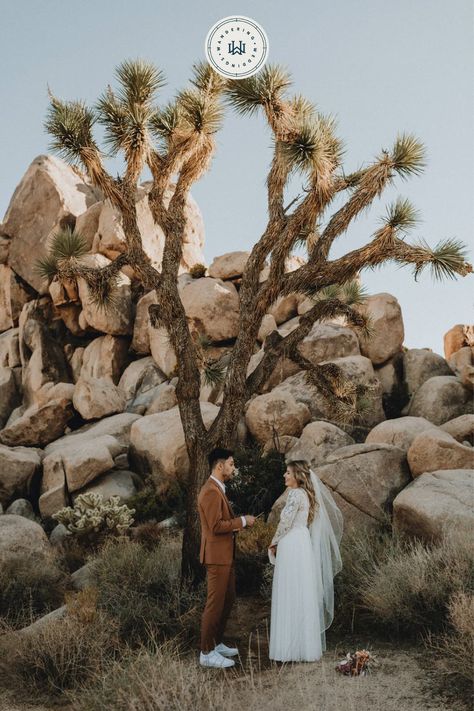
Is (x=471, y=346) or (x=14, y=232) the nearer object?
(x=471, y=346)

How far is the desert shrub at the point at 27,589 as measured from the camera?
9.60 metres

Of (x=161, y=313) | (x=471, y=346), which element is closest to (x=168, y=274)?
(x=161, y=313)

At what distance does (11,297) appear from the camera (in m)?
28.3

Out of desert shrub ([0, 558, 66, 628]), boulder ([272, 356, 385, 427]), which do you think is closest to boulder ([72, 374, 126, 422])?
boulder ([272, 356, 385, 427])

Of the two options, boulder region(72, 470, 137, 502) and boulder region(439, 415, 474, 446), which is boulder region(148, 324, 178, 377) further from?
boulder region(439, 415, 474, 446)

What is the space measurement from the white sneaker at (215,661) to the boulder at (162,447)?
29.0 ft

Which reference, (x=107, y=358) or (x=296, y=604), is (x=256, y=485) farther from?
(x=107, y=358)

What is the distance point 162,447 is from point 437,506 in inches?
332

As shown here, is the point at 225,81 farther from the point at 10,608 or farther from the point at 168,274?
the point at 10,608

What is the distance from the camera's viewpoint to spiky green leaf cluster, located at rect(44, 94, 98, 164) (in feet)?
35.3

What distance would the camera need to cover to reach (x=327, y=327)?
20.9 meters

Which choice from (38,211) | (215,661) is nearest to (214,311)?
(38,211)

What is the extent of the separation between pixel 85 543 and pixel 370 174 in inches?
342

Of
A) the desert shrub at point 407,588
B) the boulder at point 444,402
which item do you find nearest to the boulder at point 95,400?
the boulder at point 444,402
